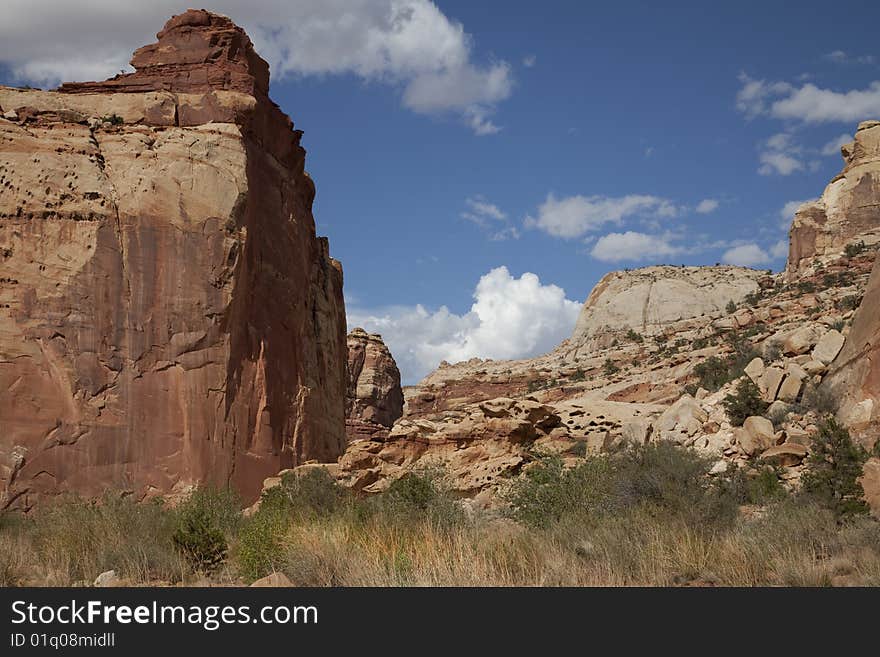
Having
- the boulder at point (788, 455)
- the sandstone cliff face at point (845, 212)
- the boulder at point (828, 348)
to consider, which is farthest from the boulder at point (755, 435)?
the sandstone cliff face at point (845, 212)

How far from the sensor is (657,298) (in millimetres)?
Result: 100062

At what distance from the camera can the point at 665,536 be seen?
416 inches

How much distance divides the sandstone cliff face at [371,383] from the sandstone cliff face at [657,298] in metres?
31.9

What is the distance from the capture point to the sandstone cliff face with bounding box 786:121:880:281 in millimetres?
63469

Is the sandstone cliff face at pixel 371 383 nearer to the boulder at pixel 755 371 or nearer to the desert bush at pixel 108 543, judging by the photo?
the boulder at pixel 755 371

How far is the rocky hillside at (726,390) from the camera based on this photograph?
20.3 m

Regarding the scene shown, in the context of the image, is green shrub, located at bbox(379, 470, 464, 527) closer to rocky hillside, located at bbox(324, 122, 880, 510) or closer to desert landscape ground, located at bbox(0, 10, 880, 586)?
desert landscape ground, located at bbox(0, 10, 880, 586)

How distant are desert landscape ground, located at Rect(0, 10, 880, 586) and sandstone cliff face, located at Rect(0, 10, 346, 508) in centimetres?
5

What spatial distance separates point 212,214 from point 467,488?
30.7 ft

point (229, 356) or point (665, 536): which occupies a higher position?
point (229, 356)

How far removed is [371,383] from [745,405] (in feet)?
146

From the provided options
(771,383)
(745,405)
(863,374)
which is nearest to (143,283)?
(745,405)
